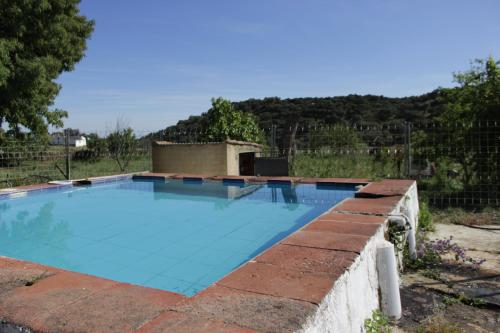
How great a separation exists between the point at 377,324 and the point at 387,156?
7.67m

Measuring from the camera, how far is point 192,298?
1812mm

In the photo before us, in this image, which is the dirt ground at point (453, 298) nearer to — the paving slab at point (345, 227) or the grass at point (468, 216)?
the paving slab at point (345, 227)

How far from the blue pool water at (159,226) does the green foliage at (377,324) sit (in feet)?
5.33

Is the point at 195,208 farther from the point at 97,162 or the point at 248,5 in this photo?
the point at 97,162

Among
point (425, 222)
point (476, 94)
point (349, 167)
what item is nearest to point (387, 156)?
point (349, 167)

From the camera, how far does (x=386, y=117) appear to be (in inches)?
886

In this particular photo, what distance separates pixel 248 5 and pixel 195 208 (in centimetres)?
519

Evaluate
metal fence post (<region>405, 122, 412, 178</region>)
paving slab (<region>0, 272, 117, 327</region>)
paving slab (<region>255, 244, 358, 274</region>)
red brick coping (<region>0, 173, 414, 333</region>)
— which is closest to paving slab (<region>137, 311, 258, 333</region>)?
red brick coping (<region>0, 173, 414, 333</region>)

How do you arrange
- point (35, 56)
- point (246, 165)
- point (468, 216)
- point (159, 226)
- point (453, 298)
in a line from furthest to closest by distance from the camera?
point (246, 165) < point (35, 56) < point (468, 216) < point (159, 226) < point (453, 298)

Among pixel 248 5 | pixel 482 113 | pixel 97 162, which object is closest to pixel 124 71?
pixel 97 162

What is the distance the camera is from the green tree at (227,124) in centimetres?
1349

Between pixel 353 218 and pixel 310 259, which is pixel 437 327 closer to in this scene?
pixel 310 259

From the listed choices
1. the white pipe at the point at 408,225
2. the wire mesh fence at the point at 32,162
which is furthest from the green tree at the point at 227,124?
the white pipe at the point at 408,225

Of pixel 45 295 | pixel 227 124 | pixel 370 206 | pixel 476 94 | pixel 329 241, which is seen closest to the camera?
pixel 45 295
